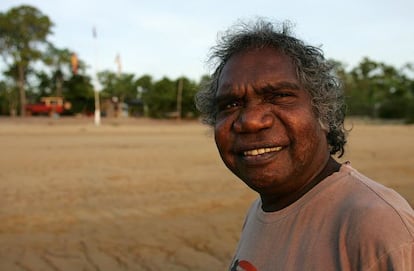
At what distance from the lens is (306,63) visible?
5.09ft

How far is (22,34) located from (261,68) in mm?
47062

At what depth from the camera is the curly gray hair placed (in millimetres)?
1537

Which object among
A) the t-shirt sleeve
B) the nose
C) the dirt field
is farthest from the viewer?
the dirt field

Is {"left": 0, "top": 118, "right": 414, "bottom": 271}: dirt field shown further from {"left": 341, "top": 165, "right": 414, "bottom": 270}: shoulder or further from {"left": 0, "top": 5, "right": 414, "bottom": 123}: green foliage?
{"left": 0, "top": 5, "right": 414, "bottom": 123}: green foliage

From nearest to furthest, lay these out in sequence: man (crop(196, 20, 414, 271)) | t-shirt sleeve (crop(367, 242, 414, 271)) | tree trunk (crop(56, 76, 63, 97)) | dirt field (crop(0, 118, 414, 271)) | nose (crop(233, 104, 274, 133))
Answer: t-shirt sleeve (crop(367, 242, 414, 271)) → man (crop(196, 20, 414, 271)) → nose (crop(233, 104, 274, 133)) → dirt field (crop(0, 118, 414, 271)) → tree trunk (crop(56, 76, 63, 97))

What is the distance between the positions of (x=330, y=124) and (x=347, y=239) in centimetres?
56

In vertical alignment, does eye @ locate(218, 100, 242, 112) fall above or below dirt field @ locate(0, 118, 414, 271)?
above

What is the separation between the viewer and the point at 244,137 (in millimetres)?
1496

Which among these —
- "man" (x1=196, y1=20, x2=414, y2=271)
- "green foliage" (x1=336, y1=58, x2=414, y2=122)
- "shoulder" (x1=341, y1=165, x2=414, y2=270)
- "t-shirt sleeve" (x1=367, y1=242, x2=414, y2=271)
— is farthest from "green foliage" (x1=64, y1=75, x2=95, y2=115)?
"t-shirt sleeve" (x1=367, y1=242, x2=414, y2=271)

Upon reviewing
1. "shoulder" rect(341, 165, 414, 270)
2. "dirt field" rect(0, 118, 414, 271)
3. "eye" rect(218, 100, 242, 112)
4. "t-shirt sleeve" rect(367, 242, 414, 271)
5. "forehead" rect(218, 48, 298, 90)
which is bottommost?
"dirt field" rect(0, 118, 414, 271)

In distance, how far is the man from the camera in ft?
4.11

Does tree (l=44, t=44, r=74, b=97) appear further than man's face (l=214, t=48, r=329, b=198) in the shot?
Yes

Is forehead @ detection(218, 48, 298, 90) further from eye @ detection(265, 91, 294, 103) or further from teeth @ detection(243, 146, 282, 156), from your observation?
teeth @ detection(243, 146, 282, 156)

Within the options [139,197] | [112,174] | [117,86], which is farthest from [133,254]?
[117,86]
